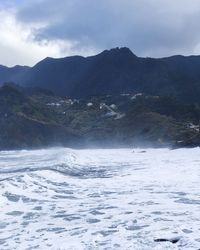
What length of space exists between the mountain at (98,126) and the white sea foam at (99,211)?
156ft

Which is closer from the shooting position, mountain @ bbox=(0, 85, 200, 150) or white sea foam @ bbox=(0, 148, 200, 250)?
white sea foam @ bbox=(0, 148, 200, 250)

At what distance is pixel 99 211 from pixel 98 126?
9853cm

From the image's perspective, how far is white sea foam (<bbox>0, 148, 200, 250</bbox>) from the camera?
57.7 feet

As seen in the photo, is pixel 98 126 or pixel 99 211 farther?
pixel 98 126

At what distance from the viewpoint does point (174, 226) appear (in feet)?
61.7

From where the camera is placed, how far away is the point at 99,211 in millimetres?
22844

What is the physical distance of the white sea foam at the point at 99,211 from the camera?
1759 centimetres

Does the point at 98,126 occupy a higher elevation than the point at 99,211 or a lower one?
higher

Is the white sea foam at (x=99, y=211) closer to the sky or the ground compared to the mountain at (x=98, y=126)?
closer to the ground

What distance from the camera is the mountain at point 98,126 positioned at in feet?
328

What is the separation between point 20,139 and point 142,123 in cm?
2596

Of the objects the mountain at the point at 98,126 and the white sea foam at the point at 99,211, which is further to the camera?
the mountain at the point at 98,126

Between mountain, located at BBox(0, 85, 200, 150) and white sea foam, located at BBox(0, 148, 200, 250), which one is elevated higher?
mountain, located at BBox(0, 85, 200, 150)

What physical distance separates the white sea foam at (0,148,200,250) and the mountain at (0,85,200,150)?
47.4 m
